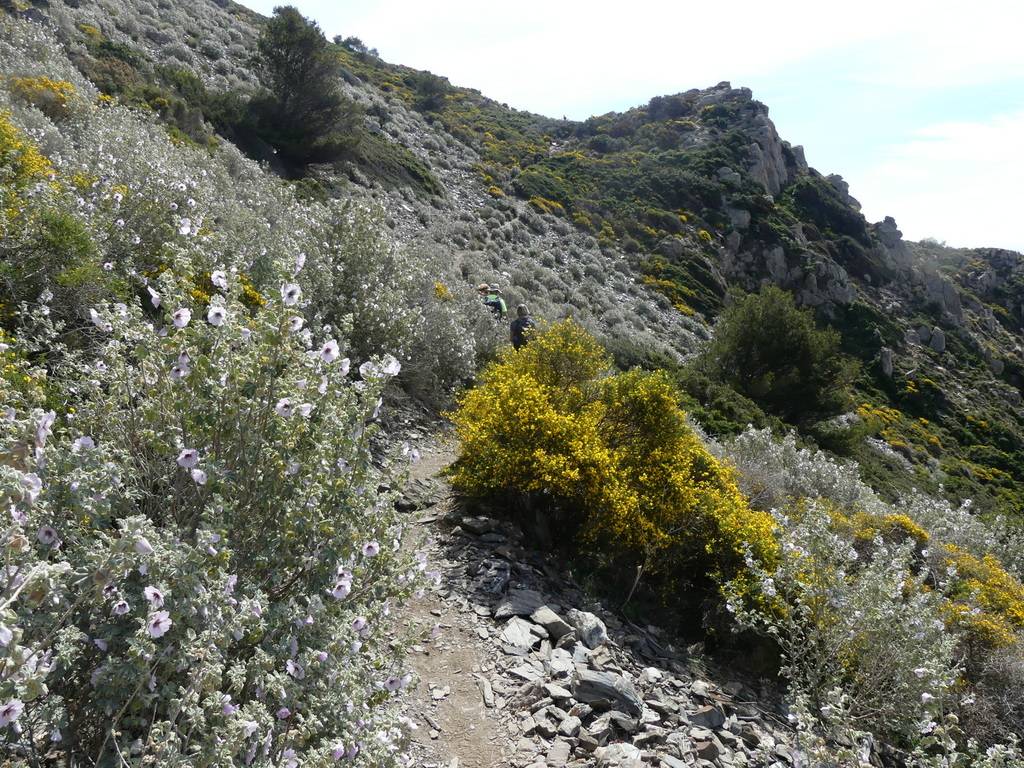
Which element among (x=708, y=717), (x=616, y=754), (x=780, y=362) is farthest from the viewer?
(x=780, y=362)

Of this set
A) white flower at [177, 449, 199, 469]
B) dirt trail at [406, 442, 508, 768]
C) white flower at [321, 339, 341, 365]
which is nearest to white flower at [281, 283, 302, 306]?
white flower at [321, 339, 341, 365]

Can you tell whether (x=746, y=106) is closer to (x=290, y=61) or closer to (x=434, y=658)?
(x=290, y=61)

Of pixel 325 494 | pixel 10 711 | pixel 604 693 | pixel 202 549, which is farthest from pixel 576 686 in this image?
pixel 10 711

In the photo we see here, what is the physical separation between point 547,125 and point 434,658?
Result: 54502 mm

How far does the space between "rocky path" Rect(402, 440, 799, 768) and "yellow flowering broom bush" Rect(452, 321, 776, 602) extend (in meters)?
0.58

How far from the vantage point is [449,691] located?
440cm

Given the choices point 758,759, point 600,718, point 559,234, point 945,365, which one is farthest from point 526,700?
point 945,365

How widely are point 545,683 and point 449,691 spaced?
713mm

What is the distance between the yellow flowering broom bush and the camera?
6238 millimetres

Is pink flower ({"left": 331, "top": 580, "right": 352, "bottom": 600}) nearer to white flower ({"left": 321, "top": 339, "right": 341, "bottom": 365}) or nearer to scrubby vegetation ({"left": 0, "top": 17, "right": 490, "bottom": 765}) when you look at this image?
scrubby vegetation ({"left": 0, "top": 17, "right": 490, "bottom": 765})

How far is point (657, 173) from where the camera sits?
43.9m

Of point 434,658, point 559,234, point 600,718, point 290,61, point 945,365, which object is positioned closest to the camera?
point 600,718

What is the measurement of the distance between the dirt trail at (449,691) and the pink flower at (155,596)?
57.0 inches

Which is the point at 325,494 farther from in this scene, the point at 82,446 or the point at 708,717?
the point at 708,717
